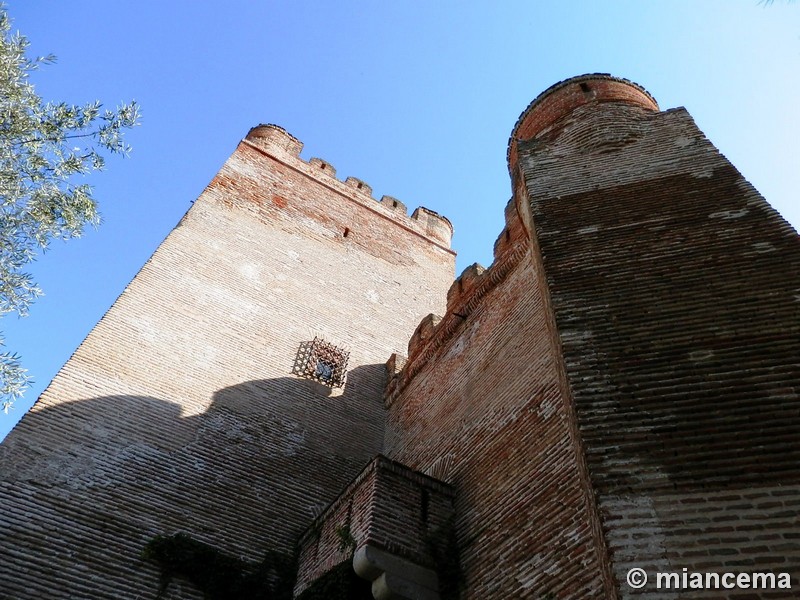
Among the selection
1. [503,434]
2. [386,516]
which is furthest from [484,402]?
[386,516]

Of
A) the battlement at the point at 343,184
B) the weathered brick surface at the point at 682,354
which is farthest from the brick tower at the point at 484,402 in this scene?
the battlement at the point at 343,184

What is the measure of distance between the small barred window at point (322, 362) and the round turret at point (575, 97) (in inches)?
155

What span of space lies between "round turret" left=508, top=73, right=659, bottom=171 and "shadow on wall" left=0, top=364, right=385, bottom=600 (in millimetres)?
4636

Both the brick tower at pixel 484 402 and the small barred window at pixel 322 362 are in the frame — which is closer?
the brick tower at pixel 484 402

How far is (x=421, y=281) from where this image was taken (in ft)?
39.4

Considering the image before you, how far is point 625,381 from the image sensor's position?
3463 millimetres

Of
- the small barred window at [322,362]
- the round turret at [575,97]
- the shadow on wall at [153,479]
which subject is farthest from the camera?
the small barred window at [322,362]

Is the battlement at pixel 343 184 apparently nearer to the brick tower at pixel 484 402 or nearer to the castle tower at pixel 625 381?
the brick tower at pixel 484 402

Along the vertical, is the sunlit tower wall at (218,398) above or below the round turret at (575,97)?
below

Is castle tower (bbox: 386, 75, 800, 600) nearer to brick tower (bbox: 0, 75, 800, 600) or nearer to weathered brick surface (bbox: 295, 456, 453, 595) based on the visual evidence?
brick tower (bbox: 0, 75, 800, 600)

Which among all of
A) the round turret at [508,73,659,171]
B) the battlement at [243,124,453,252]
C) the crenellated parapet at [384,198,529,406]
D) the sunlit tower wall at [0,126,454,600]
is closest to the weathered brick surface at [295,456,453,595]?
the sunlit tower wall at [0,126,454,600]

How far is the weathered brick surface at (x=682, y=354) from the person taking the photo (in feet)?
8.89

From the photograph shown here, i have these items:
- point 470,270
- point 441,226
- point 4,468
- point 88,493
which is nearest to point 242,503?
point 88,493

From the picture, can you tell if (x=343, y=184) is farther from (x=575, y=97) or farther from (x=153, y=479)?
(x=153, y=479)
